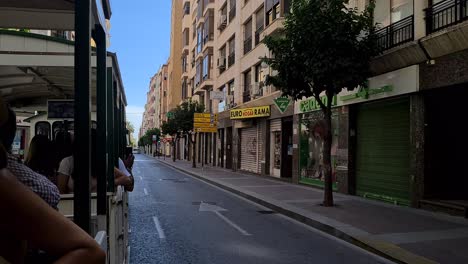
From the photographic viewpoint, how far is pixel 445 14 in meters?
12.1

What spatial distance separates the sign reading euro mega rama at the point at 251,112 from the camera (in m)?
25.9

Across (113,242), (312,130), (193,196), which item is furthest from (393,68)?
(113,242)

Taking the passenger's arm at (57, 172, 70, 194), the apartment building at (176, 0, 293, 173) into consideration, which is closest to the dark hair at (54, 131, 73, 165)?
the passenger's arm at (57, 172, 70, 194)

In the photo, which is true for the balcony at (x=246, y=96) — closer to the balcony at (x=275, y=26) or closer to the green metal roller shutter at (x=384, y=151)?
the balcony at (x=275, y=26)

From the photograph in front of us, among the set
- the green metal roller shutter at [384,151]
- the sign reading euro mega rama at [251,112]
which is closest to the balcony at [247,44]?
the sign reading euro mega rama at [251,112]

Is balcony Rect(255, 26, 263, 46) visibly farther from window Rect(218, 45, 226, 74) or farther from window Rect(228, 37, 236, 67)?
window Rect(218, 45, 226, 74)

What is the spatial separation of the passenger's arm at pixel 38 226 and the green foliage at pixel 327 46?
11949 millimetres

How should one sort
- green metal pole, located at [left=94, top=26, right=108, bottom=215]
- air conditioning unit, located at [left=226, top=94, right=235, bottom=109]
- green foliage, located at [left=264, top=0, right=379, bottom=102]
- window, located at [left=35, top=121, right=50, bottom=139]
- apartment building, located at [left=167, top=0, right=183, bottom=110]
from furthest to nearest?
1. apartment building, located at [left=167, top=0, right=183, bottom=110]
2. air conditioning unit, located at [left=226, top=94, right=235, bottom=109]
3. green foliage, located at [left=264, top=0, right=379, bottom=102]
4. window, located at [left=35, top=121, right=50, bottom=139]
5. green metal pole, located at [left=94, top=26, right=108, bottom=215]

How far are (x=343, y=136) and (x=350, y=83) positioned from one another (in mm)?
4297

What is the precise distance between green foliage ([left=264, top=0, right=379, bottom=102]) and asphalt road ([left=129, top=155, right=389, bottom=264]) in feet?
13.5

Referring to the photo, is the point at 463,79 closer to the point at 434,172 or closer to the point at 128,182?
the point at 434,172

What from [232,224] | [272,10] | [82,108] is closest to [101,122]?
[82,108]

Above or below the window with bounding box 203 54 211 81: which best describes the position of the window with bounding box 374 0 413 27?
below

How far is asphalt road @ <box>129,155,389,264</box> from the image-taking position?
7523 mm
